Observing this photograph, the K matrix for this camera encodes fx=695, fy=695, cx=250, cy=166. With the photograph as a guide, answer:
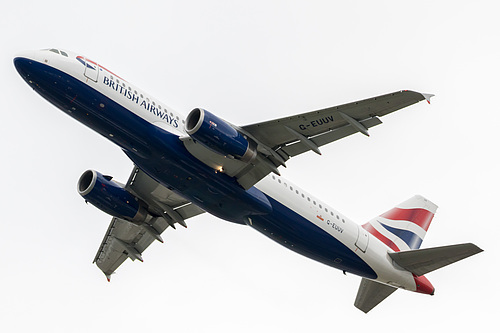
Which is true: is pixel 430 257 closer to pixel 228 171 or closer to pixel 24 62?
pixel 228 171

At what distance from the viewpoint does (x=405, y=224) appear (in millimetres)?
35719

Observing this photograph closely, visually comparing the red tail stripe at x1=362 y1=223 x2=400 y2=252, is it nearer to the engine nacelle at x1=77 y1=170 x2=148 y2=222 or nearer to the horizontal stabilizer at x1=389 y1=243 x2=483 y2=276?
the horizontal stabilizer at x1=389 y1=243 x2=483 y2=276

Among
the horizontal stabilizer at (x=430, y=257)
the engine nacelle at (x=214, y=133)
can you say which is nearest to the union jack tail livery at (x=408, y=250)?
the horizontal stabilizer at (x=430, y=257)

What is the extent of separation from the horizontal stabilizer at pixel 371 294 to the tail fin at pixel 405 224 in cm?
198

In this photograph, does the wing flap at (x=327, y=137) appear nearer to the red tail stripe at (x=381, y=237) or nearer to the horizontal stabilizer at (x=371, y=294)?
the red tail stripe at (x=381, y=237)

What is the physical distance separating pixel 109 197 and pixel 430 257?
14.8 meters

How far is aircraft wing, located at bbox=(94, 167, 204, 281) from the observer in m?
32.6

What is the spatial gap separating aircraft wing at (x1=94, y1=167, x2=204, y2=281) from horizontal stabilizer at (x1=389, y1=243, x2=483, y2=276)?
9870 mm

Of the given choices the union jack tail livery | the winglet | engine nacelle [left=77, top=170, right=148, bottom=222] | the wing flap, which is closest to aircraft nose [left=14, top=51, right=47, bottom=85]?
engine nacelle [left=77, top=170, right=148, bottom=222]

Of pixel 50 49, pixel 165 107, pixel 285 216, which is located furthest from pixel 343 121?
pixel 50 49

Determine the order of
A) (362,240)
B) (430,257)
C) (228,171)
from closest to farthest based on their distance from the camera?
(228,171) → (430,257) → (362,240)

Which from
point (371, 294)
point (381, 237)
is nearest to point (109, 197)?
point (381, 237)

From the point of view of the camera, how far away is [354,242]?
31250 millimetres

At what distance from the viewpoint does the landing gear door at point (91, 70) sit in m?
26.2
